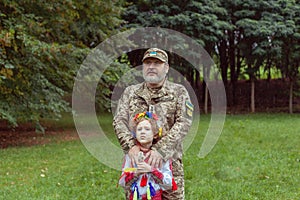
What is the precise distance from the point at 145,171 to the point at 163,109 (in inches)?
18.0

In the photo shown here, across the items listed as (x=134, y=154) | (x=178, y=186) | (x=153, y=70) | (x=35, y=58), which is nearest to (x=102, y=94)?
(x=35, y=58)

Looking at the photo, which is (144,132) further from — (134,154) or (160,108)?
(160,108)

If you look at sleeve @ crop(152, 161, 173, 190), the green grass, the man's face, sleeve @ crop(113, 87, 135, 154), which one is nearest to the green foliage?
the green grass

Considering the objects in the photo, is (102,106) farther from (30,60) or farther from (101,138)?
(101,138)

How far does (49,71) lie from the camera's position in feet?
36.1

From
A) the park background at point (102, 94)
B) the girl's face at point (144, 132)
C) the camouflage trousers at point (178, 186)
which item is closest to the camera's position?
the girl's face at point (144, 132)

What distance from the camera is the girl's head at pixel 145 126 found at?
2.70 m

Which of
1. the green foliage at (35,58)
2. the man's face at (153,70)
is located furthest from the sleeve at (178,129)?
the green foliage at (35,58)

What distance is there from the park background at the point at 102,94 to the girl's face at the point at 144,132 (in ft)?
9.31

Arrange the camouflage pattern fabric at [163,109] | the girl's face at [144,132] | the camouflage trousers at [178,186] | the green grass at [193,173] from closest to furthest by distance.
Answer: the girl's face at [144,132] → the camouflage pattern fabric at [163,109] → the camouflage trousers at [178,186] → the green grass at [193,173]

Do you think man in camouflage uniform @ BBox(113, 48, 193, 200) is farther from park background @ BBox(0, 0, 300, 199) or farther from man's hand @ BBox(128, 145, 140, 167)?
park background @ BBox(0, 0, 300, 199)

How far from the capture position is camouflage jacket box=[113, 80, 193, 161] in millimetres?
2857

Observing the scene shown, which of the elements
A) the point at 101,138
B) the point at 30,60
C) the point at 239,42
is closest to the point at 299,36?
the point at 239,42

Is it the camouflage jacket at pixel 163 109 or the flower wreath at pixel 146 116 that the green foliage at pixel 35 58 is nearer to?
the camouflage jacket at pixel 163 109
